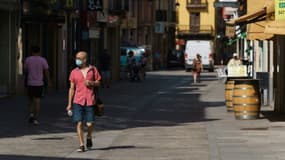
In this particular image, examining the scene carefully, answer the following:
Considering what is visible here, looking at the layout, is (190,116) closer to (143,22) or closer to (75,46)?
(75,46)

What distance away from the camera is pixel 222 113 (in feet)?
80.7

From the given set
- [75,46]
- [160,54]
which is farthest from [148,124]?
[160,54]

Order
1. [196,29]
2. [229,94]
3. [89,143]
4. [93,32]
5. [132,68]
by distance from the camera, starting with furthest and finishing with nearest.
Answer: [196,29] → [132,68] → [93,32] → [229,94] → [89,143]

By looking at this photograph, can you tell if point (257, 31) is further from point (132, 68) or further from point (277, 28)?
point (132, 68)

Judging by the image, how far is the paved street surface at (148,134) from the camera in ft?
48.5

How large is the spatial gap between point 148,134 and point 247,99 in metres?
4.14

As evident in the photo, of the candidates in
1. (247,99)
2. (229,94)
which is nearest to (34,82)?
(247,99)

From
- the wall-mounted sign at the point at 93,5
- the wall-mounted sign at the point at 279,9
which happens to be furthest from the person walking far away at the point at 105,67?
the wall-mounted sign at the point at 279,9

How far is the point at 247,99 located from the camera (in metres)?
21.8

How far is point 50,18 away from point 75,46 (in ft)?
23.7

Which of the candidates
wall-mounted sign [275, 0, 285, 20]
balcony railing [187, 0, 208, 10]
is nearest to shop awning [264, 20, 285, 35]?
wall-mounted sign [275, 0, 285, 20]

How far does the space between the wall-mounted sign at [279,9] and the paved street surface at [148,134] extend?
2.38m

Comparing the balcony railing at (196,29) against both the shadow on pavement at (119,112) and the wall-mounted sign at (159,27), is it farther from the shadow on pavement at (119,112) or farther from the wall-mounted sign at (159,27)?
the shadow on pavement at (119,112)

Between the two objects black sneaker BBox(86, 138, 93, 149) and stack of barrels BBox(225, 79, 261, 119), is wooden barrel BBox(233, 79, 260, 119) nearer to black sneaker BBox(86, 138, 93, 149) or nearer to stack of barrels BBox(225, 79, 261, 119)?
stack of barrels BBox(225, 79, 261, 119)
